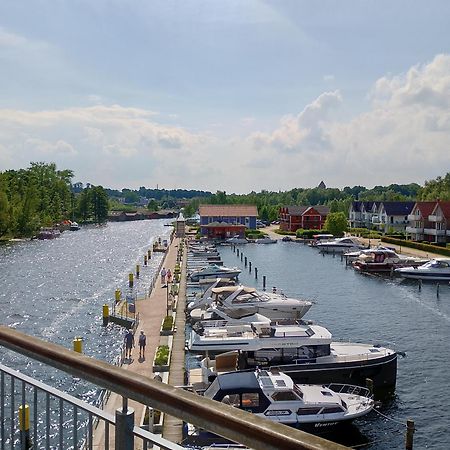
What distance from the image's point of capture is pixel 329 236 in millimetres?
93688

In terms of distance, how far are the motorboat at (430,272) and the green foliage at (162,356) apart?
114 feet

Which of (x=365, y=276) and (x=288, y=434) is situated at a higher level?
(x=288, y=434)

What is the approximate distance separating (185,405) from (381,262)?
60.4 meters

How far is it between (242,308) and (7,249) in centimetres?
5860

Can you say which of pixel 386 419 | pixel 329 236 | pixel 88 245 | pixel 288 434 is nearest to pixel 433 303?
pixel 386 419

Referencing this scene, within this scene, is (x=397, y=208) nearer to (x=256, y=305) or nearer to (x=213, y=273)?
(x=213, y=273)

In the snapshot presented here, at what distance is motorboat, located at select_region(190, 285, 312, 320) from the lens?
32969 millimetres

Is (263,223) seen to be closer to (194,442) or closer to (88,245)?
(88,245)

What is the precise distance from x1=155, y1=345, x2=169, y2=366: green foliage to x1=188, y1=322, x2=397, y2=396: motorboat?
1.26m

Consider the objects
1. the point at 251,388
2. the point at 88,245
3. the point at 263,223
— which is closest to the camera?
the point at 251,388

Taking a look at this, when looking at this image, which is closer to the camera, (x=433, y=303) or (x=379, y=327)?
(x=379, y=327)

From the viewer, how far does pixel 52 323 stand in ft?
110

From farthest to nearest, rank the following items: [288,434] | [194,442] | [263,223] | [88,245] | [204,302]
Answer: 1. [263,223]
2. [88,245]
3. [204,302]
4. [194,442]
5. [288,434]

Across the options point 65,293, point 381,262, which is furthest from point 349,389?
point 381,262
